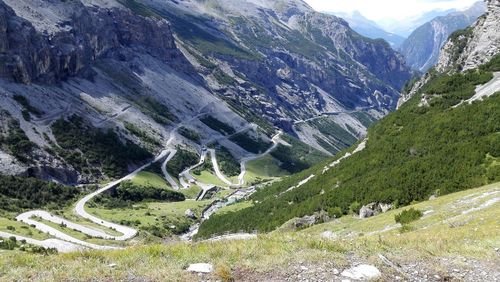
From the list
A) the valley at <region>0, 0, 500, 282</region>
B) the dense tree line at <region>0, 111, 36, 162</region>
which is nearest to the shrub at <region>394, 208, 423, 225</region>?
the valley at <region>0, 0, 500, 282</region>

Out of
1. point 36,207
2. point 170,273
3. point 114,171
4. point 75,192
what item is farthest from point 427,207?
point 114,171

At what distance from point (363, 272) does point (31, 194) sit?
143 m

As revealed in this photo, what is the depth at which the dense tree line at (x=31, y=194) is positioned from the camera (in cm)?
12812

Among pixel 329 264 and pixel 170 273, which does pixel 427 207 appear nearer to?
pixel 329 264

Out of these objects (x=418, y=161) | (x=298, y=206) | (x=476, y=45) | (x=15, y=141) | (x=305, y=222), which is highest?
(x=476, y=45)

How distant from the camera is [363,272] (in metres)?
15.7

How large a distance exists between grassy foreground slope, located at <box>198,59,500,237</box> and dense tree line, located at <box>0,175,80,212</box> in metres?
66.0

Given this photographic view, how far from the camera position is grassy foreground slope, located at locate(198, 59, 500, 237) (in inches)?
2009

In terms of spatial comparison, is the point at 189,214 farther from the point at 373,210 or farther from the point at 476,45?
the point at 373,210

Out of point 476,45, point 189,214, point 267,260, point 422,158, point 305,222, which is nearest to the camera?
point 267,260

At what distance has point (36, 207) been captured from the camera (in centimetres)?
13000

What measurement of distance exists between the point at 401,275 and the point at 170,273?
8420mm

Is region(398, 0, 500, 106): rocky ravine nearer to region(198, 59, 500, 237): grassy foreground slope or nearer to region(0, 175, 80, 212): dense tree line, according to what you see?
region(198, 59, 500, 237): grassy foreground slope

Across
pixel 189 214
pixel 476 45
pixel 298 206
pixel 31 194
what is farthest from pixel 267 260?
pixel 31 194
